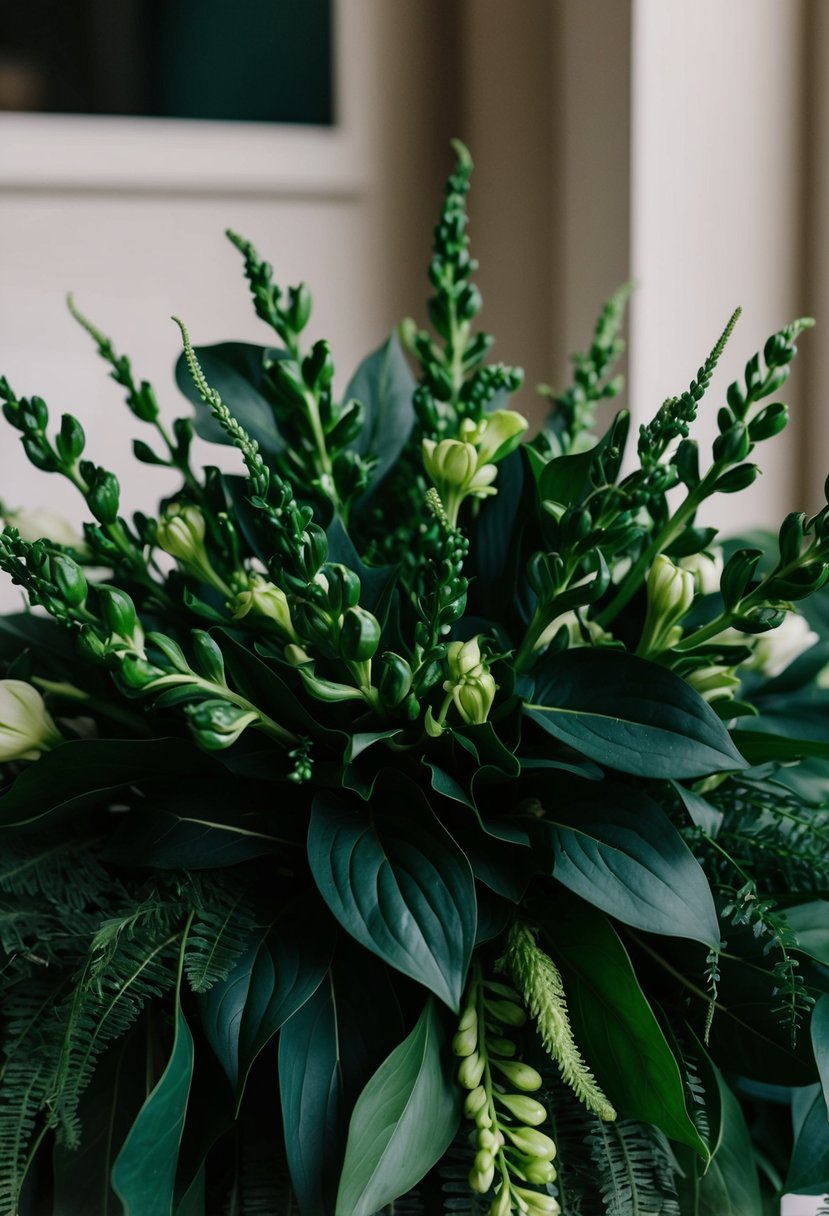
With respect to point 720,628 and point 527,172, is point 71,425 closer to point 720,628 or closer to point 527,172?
point 720,628

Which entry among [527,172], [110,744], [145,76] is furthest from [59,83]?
[110,744]

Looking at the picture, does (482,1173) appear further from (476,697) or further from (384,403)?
(384,403)

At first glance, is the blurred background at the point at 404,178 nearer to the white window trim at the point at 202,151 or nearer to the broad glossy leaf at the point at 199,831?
the white window trim at the point at 202,151

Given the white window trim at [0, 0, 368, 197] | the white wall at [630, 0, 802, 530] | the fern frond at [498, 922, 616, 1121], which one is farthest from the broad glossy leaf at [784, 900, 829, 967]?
the white window trim at [0, 0, 368, 197]

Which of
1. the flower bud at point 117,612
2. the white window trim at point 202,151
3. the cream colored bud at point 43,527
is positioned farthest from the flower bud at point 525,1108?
the white window trim at point 202,151

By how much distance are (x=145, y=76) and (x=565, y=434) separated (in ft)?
1.56

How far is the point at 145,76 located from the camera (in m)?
0.84

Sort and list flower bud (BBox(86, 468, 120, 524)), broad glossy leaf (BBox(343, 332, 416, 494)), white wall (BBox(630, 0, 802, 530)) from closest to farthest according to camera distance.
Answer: flower bud (BBox(86, 468, 120, 524)), broad glossy leaf (BBox(343, 332, 416, 494)), white wall (BBox(630, 0, 802, 530))

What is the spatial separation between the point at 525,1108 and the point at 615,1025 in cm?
4

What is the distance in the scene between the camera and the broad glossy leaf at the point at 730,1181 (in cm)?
43

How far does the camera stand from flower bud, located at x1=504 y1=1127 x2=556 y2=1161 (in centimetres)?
39

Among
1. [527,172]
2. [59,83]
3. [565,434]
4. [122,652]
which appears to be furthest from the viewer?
[527,172]

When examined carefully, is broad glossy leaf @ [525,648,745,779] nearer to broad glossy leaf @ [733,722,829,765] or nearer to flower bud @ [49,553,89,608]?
broad glossy leaf @ [733,722,829,765]

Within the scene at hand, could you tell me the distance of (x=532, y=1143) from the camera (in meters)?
0.39
